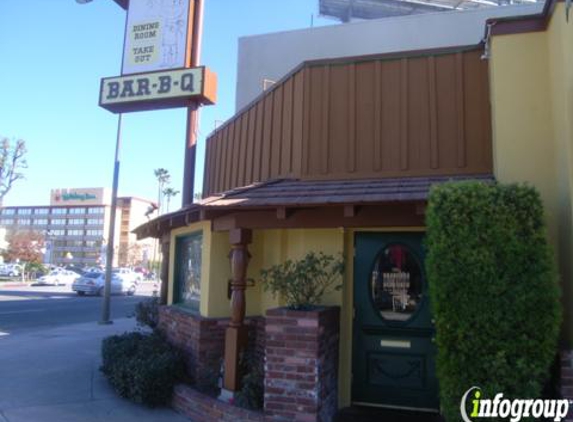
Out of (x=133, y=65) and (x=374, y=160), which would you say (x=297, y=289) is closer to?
(x=374, y=160)

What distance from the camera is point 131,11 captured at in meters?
12.1

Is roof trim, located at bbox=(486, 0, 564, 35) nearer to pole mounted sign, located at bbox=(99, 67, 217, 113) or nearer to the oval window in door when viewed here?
the oval window in door

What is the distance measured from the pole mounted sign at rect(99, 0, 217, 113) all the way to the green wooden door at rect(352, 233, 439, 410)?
5.87 metres

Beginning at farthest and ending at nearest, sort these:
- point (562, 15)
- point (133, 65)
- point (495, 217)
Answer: point (133, 65)
point (562, 15)
point (495, 217)

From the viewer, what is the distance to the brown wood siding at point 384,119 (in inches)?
244

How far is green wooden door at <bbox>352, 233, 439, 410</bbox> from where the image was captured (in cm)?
580

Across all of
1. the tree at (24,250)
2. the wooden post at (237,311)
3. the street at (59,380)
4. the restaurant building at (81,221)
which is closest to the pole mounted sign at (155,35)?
the street at (59,380)

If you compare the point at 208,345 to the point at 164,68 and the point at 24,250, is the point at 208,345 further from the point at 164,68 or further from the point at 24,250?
the point at 24,250

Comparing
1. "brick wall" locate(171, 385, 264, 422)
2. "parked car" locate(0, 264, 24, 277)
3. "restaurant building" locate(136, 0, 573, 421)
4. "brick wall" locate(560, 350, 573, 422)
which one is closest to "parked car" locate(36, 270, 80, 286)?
"parked car" locate(0, 264, 24, 277)

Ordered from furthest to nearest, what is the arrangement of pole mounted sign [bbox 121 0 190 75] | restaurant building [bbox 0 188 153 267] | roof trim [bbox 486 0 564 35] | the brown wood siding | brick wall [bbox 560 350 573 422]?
1. restaurant building [bbox 0 188 153 267]
2. pole mounted sign [bbox 121 0 190 75]
3. the brown wood siding
4. roof trim [bbox 486 0 564 35]
5. brick wall [bbox 560 350 573 422]

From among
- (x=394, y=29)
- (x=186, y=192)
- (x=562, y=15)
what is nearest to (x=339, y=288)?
(x=562, y=15)

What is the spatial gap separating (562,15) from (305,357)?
4115 millimetres

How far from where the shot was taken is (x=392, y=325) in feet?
19.5

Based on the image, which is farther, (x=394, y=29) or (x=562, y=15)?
(x=394, y=29)
